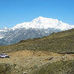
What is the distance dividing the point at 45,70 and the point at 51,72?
1.05m

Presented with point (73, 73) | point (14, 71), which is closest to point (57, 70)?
point (73, 73)

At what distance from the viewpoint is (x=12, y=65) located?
1287 inches

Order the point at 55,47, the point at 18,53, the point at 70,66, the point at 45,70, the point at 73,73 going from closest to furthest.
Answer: the point at 73,73, the point at 70,66, the point at 45,70, the point at 18,53, the point at 55,47

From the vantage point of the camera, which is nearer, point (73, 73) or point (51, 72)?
point (73, 73)

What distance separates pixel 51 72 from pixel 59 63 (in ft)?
7.91

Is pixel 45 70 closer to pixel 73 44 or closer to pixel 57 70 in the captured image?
pixel 57 70

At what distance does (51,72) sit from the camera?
74.9 ft

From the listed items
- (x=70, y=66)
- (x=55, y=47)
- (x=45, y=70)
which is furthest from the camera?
(x=55, y=47)

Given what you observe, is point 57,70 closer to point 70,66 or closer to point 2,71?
point 70,66

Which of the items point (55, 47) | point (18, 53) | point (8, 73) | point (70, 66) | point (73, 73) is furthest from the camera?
point (55, 47)

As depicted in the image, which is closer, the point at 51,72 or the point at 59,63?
the point at 51,72

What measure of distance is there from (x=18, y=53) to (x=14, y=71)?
36.8 meters

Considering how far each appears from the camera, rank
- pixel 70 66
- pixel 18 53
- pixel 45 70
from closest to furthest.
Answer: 1. pixel 70 66
2. pixel 45 70
3. pixel 18 53

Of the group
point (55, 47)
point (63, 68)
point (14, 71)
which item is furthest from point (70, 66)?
point (55, 47)
